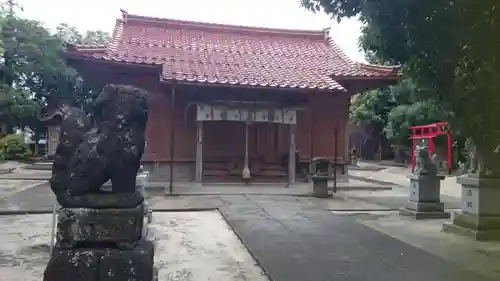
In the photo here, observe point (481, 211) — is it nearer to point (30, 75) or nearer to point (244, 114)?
point (244, 114)

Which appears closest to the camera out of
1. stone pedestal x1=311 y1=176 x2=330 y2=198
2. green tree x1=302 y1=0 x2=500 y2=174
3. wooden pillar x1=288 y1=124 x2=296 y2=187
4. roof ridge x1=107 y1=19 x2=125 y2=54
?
green tree x1=302 y1=0 x2=500 y2=174

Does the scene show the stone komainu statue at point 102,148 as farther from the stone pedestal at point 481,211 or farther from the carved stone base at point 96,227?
the stone pedestal at point 481,211

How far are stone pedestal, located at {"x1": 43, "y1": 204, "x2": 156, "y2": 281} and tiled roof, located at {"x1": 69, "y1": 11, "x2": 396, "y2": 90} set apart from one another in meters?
10.3

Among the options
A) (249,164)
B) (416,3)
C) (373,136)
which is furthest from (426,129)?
(416,3)

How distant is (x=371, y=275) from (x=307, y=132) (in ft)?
37.3

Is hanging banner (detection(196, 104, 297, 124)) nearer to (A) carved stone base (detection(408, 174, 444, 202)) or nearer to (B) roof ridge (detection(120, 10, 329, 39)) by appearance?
(B) roof ridge (detection(120, 10, 329, 39))

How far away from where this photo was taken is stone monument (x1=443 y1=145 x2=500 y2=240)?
22.4ft

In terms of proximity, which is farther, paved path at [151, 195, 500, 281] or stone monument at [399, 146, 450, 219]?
stone monument at [399, 146, 450, 219]

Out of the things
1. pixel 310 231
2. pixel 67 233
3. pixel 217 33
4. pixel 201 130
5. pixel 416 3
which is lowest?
pixel 310 231

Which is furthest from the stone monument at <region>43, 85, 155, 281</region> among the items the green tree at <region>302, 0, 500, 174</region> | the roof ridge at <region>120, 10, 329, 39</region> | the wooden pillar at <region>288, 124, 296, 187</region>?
the roof ridge at <region>120, 10, 329, 39</region>

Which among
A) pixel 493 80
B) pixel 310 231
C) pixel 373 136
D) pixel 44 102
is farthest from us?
pixel 373 136

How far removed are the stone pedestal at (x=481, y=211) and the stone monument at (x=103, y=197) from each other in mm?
5475

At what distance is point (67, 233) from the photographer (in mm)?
3205

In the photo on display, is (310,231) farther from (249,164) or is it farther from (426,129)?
(426,129)
